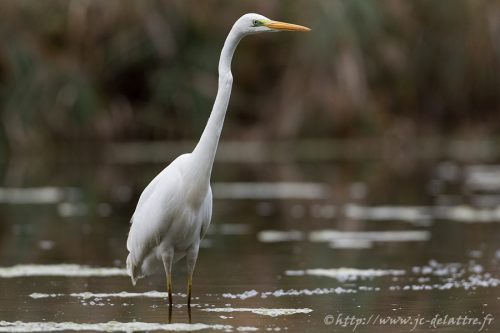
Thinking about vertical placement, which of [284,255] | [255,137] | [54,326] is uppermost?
[54,326]

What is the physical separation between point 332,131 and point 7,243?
14785 mm

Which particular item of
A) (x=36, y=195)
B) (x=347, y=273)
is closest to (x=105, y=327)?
(x=347, y=273)

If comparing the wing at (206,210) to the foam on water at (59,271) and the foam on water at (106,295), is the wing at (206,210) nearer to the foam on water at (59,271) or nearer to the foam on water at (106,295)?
the foam on water at (106,295)

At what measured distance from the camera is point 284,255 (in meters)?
11.4

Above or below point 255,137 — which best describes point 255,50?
above

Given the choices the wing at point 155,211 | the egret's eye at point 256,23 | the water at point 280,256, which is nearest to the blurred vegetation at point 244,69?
the water at point 280,256

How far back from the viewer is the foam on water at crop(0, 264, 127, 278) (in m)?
10.1

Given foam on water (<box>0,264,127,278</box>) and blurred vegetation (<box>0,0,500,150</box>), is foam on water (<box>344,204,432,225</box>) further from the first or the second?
blurred vegetation (<box>0,0,500,150</box>)

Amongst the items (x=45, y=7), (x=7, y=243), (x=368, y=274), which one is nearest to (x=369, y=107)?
(x=45, y=7)

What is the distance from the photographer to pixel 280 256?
11.4m

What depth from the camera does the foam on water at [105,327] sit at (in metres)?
7.33

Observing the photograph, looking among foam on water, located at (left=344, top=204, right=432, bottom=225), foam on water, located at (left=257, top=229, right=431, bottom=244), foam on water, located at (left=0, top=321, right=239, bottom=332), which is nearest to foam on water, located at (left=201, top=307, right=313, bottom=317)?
foam on water, located at (left=0, top=321, right=239, bottom=332)

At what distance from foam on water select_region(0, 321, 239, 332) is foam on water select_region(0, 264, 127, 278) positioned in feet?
8.38

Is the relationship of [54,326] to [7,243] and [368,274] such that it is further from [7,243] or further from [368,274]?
[7,243]
